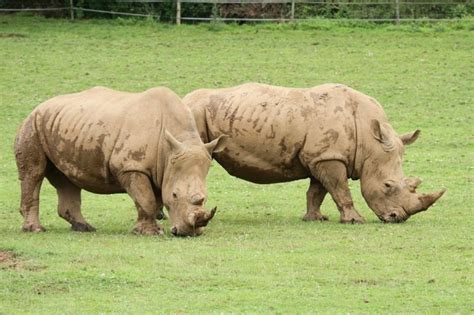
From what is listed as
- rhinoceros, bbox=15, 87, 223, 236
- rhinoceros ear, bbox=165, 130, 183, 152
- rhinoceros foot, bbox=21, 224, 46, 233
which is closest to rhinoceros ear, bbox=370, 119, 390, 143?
rhinoceros, bbox=15, 87, 223, 236

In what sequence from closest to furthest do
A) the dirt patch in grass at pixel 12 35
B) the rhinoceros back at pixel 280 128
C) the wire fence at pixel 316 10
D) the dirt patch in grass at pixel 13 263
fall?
1. the dirt patch in grass at pixel 13 263
2. the rhinoceros back at pixel 280 128
3. the dirt patch in grass at pixel 12 35
4. the wire fence at pixel 316 10

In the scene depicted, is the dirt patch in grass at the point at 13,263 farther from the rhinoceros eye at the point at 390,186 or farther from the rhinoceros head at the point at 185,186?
the rhinoceros eye at the point at 390,186

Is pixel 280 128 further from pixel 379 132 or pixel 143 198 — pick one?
pixel 143 198

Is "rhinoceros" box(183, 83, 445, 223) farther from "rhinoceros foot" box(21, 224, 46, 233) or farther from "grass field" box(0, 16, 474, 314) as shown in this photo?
"rhinoceros foot" box(21, 224, 46, 233)

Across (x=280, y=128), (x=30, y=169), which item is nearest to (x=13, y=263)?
(x=30, y=169)

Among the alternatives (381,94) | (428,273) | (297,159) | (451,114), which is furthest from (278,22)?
(428,273)

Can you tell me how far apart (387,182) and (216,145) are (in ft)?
8.50

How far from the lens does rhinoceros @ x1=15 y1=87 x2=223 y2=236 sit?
60.7 ft

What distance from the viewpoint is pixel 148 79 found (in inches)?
1420

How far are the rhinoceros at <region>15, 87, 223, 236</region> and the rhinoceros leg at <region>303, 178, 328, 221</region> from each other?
6.73 ft

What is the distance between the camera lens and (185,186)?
18.4 metres

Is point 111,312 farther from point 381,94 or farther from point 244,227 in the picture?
point 381,94

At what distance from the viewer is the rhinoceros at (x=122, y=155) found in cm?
1850

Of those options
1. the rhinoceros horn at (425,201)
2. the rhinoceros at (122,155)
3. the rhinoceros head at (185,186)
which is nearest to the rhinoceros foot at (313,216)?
the rhinoceros horn at (425,201)
